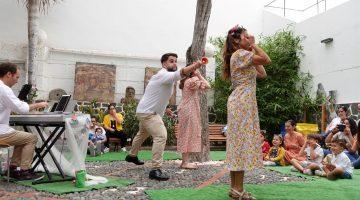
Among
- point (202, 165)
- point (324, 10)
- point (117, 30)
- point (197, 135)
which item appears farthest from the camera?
point (117, 30)

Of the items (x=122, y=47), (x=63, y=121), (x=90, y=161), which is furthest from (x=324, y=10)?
(x=63, y=121)

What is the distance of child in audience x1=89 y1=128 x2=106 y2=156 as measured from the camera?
8.80 meters

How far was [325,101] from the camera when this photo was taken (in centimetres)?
1129

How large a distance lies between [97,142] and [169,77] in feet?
14.7

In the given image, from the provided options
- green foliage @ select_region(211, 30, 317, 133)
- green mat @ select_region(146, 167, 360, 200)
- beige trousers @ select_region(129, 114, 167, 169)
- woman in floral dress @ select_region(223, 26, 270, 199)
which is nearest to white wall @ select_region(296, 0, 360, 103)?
green foliage @ select_region(211, 30, 317, 133)

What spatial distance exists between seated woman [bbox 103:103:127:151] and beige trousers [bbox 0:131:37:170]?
4.91m

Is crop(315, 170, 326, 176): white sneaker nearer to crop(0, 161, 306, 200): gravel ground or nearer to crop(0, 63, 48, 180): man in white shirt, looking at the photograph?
crop(0, 161, 306, 200): gravel ground

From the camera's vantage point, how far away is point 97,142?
907cm

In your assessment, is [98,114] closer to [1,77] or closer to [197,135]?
[197,135]

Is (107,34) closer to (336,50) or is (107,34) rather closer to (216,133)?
(216,133)

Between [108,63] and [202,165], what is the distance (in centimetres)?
625

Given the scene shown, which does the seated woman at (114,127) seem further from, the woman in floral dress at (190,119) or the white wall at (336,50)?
the white wall at (336,50)

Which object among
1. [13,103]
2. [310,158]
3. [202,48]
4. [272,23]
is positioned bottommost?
[310,158]

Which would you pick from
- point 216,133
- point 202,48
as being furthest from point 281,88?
point 202,48
